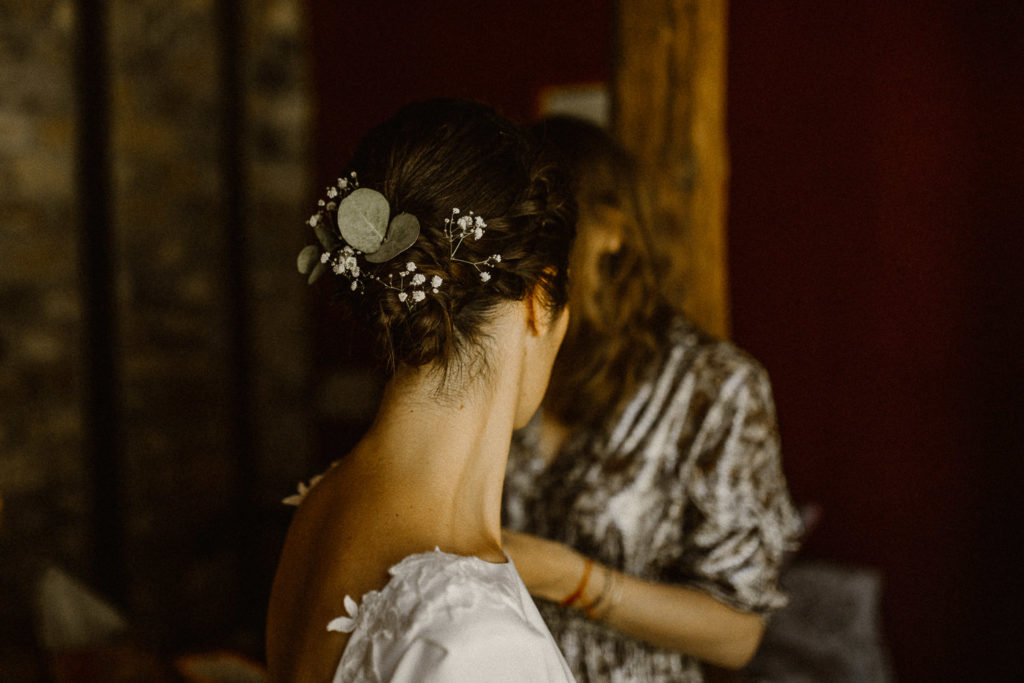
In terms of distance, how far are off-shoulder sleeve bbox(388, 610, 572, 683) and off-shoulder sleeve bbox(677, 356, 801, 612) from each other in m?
0.71

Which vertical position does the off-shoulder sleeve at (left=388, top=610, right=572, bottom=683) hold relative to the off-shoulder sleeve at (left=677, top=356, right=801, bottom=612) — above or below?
above

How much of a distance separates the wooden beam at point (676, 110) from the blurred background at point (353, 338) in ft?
2.06

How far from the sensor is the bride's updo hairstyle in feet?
2.74

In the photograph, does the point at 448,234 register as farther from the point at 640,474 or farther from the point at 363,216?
the point at 640,474

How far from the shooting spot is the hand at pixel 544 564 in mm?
1141

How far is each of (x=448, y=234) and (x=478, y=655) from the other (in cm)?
42

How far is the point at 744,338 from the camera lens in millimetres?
3211

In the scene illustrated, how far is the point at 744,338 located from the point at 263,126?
2.52 meters

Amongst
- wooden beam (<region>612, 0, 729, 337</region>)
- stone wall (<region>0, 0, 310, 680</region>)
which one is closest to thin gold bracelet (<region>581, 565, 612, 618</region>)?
wooden beam (<region>612, 0, 729, 337</region>)

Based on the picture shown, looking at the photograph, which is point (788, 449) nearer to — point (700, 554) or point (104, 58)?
point (700, 554)

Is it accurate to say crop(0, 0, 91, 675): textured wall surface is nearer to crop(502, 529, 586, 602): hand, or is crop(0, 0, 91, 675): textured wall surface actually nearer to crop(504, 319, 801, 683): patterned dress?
crop(504, 319, 801, 683): patterned dress

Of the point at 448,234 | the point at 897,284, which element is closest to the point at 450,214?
the point at 448,234

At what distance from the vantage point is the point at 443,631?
666mm

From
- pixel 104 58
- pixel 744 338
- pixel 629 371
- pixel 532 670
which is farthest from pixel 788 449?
pixel 104 58
